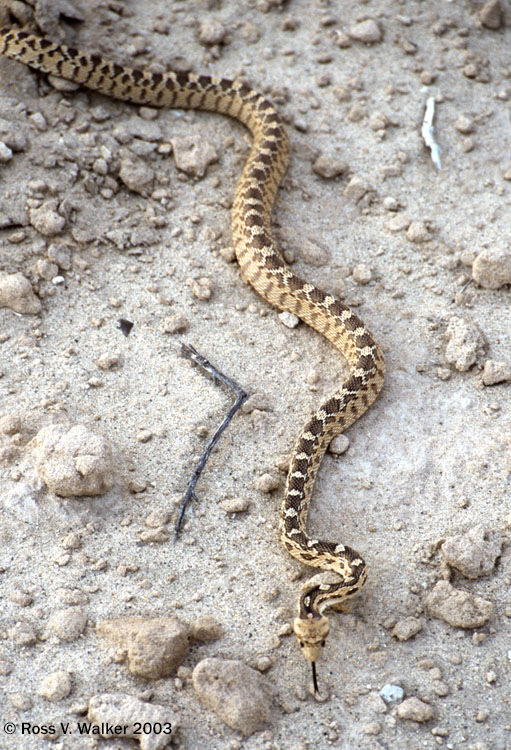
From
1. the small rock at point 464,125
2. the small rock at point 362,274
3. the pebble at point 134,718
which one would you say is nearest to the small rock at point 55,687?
the pebble at point 134,718

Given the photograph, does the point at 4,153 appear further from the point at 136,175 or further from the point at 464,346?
the point at 464,346

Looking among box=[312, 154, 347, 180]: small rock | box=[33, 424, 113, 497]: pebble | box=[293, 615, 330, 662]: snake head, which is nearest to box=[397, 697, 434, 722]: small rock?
box=[293, 615, 330, 662]: snake head

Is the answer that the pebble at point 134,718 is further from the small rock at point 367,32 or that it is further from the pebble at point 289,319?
the small rock at point 367,32

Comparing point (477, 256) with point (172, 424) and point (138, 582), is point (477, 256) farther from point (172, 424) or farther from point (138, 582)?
point (138, 582)

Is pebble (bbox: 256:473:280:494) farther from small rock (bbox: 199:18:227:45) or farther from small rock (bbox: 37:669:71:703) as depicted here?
small rock (bbox: 199:18:227:45)

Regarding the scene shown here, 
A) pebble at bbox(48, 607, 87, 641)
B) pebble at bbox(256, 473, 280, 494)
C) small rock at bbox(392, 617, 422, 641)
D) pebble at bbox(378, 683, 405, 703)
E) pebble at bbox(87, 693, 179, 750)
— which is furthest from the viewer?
pebble at bbox(256, 473, 280, 494)

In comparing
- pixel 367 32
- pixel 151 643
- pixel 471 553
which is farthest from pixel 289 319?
pixel 367 32
